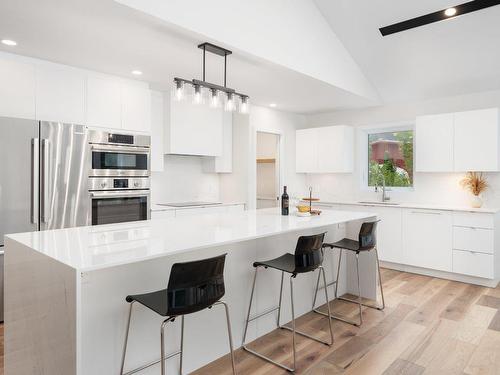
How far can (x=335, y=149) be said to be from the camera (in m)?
5.75

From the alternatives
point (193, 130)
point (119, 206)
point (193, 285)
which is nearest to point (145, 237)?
point (193, 285)

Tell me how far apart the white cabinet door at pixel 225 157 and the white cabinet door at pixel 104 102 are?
173 centimetres

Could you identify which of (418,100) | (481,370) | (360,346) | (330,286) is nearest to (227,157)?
(330,286)

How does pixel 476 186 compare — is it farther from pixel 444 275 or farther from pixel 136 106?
pixel 136 106

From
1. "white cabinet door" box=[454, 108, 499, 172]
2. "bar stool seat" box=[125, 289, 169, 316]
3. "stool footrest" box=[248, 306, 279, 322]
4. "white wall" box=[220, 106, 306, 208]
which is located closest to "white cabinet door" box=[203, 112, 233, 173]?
"white wall" box=[220, 106, 306, 208]

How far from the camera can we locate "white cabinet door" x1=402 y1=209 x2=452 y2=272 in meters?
4.45

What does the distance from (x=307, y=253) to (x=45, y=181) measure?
243 cm

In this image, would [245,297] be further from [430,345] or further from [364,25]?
[364,25]

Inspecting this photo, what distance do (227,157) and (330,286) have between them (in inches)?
101

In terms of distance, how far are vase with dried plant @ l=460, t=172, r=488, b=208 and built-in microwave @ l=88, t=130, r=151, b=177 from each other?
13.3 feet

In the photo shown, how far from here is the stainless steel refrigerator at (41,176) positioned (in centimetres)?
307

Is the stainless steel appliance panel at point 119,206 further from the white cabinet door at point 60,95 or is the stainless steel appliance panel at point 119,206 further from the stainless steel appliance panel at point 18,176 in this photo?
the white cabinet door at point 60,95

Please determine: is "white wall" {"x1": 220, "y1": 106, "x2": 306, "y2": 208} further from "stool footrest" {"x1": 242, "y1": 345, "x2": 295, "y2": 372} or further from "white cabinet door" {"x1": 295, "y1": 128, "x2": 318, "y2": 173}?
"stool footrest" {"x1": 242, "y1": 345, "x2": 295, "y2": 372}

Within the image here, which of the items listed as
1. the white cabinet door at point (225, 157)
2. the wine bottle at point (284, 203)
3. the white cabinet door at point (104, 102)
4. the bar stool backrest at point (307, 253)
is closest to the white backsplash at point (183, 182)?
the white cabinet door at point (225, 157)
